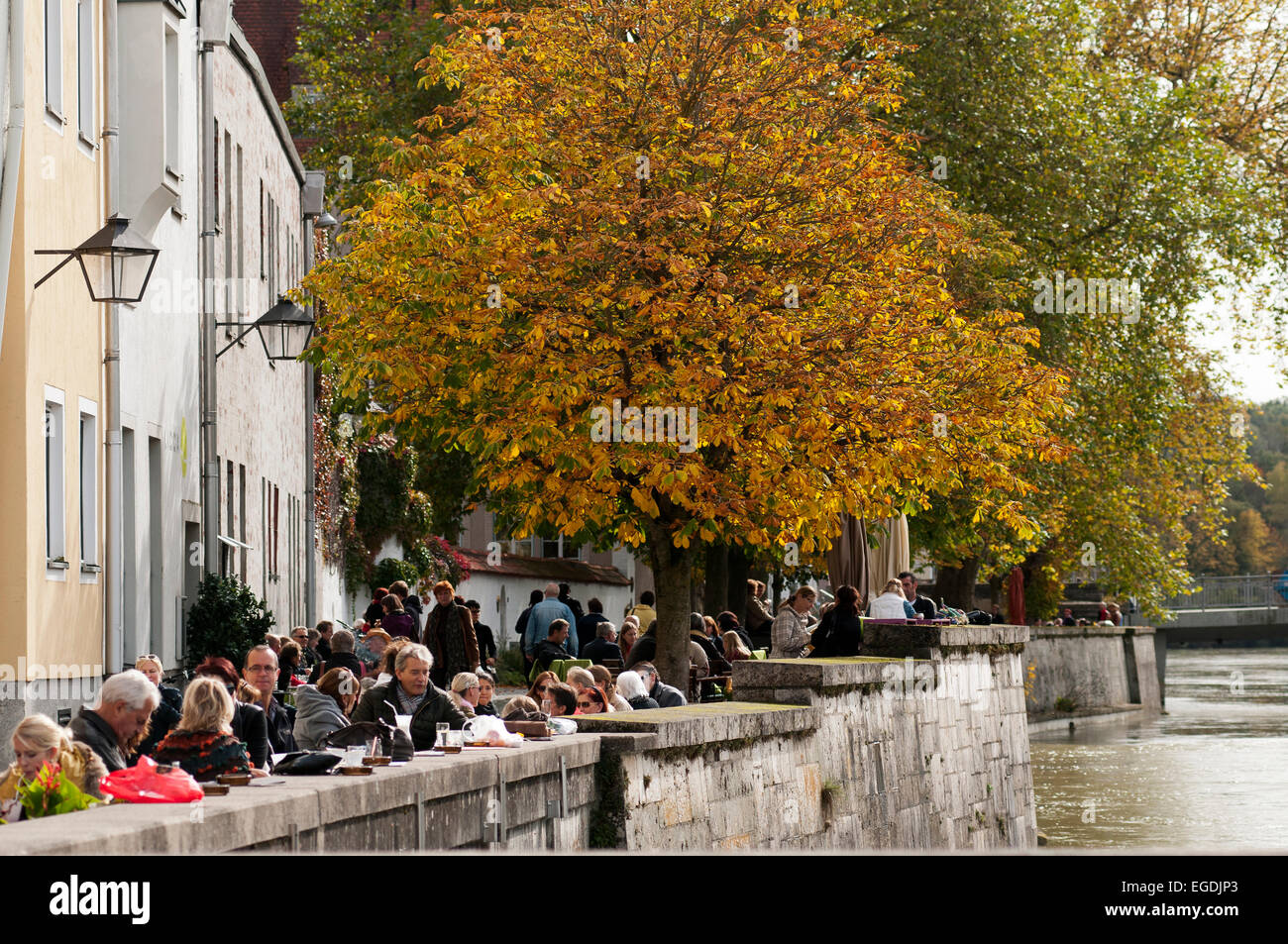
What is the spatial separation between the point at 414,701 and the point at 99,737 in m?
3.21

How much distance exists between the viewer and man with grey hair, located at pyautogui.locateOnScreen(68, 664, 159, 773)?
25.1 feet

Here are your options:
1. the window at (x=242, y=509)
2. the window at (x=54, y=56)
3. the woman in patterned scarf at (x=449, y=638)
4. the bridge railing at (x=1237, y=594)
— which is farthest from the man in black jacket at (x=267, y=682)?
the bridge railing at (x=1237, y=594)

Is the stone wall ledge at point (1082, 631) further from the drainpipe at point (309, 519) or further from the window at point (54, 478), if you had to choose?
the window at point (54, 478)

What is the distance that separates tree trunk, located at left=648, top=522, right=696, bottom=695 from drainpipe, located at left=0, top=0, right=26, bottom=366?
6709 millimetres

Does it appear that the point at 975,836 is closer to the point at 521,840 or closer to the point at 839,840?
the point at 839,840

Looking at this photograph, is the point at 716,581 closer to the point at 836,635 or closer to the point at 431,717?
the point at 836,635

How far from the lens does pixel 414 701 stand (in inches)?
422

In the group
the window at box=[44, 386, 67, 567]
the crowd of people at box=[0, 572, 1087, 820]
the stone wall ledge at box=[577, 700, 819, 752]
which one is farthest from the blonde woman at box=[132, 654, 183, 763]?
the window at box=[44, 386, 67, 567]

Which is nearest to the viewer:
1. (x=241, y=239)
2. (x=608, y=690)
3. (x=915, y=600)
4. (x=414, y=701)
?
(x=414, y=701)

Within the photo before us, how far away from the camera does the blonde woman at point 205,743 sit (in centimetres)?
745

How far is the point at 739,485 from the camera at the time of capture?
663 inches

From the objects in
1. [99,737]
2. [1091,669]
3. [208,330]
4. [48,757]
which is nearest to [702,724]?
[99,737]

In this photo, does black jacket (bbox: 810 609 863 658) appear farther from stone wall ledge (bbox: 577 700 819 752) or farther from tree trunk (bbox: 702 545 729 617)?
tree trunk (bbox: 702 545 729 617)
